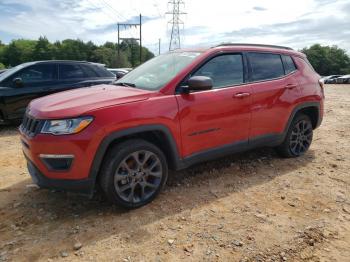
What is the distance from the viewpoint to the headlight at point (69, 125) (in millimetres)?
3123

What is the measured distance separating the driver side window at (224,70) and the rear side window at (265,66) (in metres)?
0.23

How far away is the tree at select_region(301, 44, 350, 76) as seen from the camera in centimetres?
8928

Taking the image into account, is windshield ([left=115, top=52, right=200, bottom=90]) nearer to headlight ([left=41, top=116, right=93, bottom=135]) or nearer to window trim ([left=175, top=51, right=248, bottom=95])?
window trim ([left=175, top=51, right=248, bottom=95])

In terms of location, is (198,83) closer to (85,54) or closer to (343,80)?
(343,80)

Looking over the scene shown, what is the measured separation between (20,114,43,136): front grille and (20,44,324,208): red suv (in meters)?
0.01

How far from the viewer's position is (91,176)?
325cm

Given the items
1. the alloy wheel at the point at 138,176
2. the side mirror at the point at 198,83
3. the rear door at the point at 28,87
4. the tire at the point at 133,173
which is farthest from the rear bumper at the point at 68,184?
the rear door at the point at 28,87

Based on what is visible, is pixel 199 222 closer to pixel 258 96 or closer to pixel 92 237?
pixel 92 237

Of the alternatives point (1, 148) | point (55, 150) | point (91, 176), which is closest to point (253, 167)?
point (91, 176)

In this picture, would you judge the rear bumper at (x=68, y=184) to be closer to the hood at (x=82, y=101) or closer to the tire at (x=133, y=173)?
the tire at (x=133, y=173)

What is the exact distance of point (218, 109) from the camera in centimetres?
398

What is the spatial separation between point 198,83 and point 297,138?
8.15 feet

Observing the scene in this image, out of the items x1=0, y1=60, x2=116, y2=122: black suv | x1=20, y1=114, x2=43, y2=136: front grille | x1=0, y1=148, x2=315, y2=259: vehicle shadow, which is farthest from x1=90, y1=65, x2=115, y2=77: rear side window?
x1=20, y1=114, x2=43, y2=136: front grille

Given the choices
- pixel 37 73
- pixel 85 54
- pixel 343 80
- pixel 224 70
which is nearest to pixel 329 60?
pixel 343 80
